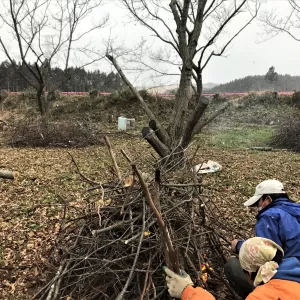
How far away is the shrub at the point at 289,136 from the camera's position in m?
12.2

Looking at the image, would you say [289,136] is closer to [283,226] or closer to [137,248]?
[283,226]

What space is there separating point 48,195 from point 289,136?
30.7 ft

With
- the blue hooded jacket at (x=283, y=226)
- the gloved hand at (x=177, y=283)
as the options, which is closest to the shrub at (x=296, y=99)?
the blue hooded jacket at (x=283, y=226)

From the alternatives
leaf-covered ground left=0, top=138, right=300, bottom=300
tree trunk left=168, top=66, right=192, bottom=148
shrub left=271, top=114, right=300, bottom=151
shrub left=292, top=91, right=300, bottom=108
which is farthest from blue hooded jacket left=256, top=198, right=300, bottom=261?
shrub left=292, top=91, right=300, bottom=108

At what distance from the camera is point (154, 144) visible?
5.51 m

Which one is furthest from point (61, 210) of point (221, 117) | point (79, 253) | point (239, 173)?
point (221, 117)

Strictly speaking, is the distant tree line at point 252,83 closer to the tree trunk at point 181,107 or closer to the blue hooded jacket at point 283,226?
the tree trunk at point 181,107

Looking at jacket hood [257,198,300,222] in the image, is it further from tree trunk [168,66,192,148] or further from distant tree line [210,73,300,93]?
distant tree line [210,73,300,93]

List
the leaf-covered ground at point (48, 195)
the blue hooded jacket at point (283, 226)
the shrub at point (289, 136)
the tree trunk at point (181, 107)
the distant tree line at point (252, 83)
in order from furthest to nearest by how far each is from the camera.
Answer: the distant tree line at point (252, 83) → the shrub at point (289, 136) → the tree trunk at point (181, 107) → the leaf-covered ground at point (48, 195) → the blue hooded jacket at point (283, 226)

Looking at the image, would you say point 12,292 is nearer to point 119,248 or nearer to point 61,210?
point 119,248

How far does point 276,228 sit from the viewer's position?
221 cm

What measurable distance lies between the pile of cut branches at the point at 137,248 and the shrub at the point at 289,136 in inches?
394

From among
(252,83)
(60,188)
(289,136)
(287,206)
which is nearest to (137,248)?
(287,206)

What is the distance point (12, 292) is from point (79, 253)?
2.56 ft
